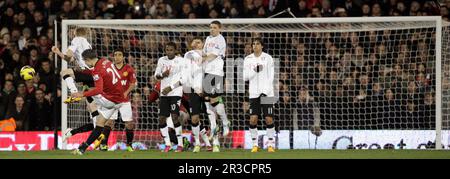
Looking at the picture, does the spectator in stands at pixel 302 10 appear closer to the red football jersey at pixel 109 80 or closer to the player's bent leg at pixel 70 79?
the player's bent leg at pixel 70 79

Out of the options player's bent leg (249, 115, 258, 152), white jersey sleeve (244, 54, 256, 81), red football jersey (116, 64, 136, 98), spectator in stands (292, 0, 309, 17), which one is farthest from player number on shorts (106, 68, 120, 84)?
spectator in stands (292, 0, 309, 17)

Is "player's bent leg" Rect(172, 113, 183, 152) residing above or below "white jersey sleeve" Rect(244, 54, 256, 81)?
below

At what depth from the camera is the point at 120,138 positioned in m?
17.9

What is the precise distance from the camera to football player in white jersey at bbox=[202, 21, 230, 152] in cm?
1487

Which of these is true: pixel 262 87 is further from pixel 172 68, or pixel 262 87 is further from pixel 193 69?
pixel 172 68

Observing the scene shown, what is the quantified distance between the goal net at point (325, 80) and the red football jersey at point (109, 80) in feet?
9.01

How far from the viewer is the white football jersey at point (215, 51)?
14.9 m

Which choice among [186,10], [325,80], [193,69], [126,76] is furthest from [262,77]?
[186,10]

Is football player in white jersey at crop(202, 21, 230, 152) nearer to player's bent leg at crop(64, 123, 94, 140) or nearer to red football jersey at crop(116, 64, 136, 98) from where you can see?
red football jersey at crop(116, 64, 136, 98)

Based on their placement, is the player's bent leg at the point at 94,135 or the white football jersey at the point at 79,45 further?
the white football jersey at the point at 79,45

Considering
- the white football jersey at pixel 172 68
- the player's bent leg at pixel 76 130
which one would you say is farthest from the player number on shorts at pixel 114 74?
the player's bent leg at pixel 76 130

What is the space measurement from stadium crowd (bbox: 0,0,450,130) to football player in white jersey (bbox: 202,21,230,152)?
215 cm

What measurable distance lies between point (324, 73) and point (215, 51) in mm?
3806

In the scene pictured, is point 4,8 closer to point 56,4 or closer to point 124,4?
point 56,4
